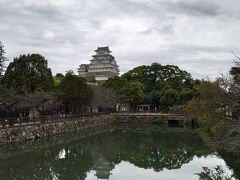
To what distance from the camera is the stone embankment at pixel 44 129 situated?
25470 millimetres

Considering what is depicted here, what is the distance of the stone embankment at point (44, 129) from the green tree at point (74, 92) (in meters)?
2.09

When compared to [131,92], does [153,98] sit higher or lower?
lower

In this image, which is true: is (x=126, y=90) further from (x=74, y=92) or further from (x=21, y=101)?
(x=21, y=101)

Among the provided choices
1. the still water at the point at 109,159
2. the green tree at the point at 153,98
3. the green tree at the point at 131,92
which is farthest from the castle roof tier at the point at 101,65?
the still water at the point at 109,159

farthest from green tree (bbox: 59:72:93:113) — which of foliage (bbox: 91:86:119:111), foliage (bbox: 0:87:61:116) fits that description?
foliage (bbox: 91:86:119:111)

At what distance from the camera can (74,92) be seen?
38000 mm

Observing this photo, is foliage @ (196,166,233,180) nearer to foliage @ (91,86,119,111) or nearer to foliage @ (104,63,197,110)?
foliage @ (91,86,119,111)

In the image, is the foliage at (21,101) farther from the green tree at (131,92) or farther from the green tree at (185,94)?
the green tree at (185,94)

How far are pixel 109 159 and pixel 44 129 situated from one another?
368 inches

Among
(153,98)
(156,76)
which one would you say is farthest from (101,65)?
(153,98)

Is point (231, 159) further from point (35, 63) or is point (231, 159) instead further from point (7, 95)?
point (35, 63)

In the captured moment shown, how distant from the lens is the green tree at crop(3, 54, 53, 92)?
36094mm

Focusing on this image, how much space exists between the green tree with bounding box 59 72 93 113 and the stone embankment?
6.87ft

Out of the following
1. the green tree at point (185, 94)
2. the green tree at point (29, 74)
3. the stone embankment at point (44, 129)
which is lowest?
the stone embankment at point (44, 129)
